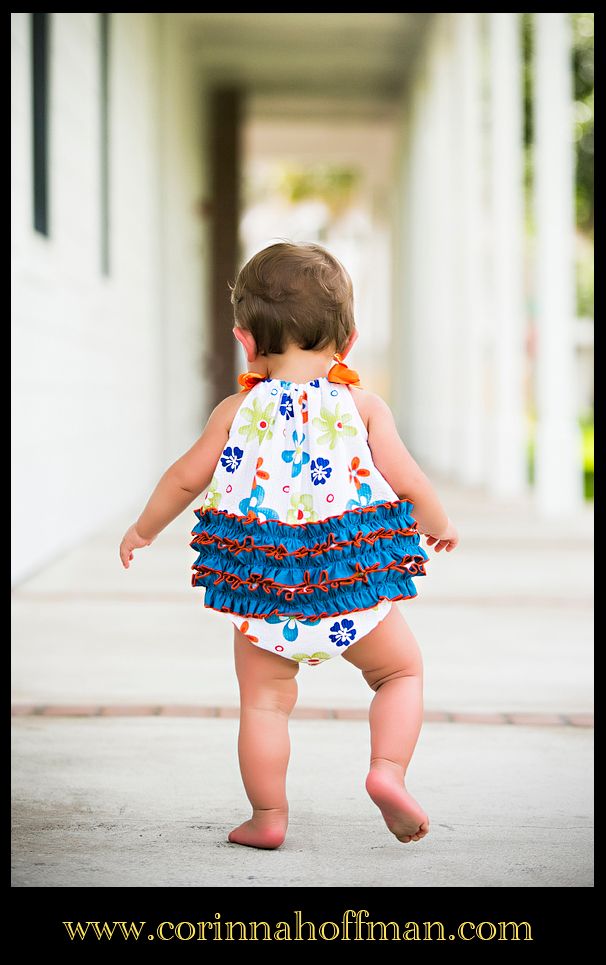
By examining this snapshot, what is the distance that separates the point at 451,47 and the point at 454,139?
739 mm

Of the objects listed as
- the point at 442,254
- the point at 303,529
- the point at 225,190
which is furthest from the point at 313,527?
the point at 225,190

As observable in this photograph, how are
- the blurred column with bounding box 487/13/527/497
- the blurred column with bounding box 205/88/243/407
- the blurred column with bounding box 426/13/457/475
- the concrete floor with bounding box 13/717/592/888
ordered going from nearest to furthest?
the concrete floor with bounding box 13/717/592/888 → the blurred column with bounding box 487/13/527/497 → the blurred column with bounding box 426/13/457/475 → the blurred column with bounding box 205/88/243/407

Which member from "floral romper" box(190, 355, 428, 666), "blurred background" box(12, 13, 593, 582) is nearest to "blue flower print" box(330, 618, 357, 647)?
"floral romper" box(190, 355, 428, 666)

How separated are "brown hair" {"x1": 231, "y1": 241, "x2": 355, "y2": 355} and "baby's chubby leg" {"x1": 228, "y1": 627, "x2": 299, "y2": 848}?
47 cm

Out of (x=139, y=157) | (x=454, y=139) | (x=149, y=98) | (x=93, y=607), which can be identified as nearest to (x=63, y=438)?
(x=93, y=607)

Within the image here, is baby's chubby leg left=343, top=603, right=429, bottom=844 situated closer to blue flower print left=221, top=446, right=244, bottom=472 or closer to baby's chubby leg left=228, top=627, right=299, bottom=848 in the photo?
baby's chubby leg left=228, top=627, right=299, bottom=848

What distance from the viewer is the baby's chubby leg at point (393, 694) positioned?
188cm

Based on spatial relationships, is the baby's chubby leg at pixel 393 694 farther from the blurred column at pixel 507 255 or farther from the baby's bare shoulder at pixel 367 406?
the blurred column at pixel 507 255

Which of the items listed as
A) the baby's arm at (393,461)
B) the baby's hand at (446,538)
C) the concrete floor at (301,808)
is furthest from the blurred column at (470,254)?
the baby's arm at (393,461)

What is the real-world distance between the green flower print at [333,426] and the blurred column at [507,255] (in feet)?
22.2

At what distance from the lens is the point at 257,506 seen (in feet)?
6.23

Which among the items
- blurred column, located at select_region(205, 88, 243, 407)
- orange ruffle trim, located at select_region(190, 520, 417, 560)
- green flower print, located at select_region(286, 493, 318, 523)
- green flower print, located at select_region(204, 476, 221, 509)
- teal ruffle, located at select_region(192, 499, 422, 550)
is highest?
blurred column, located at select_region(205, 88, 243, 407)

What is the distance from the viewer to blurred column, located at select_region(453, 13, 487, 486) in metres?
9.30
